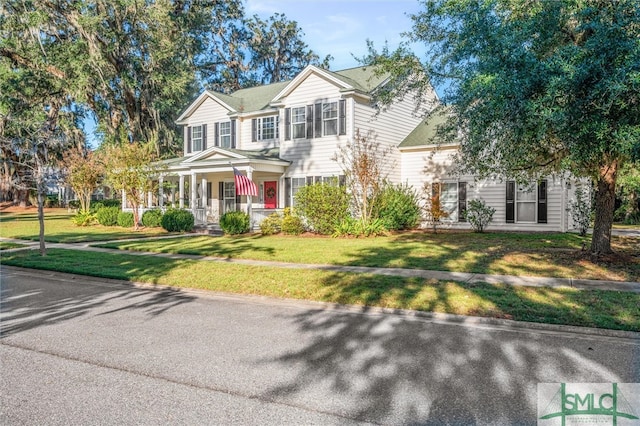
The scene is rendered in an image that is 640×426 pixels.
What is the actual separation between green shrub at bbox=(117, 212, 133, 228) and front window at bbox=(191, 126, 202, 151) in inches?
211

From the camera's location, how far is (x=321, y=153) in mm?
21547

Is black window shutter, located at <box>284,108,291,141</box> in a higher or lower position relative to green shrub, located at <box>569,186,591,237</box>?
higher

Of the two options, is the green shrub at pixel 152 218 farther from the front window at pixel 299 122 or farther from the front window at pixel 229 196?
the front window at pixel 299 122

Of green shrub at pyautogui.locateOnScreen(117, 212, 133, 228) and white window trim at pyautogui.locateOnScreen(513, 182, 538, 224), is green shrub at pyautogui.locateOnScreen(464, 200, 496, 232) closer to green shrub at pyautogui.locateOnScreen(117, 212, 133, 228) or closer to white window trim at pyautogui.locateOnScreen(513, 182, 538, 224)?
white window trim at pyautogui.locateOnScreen(513, 182, 538, 224)

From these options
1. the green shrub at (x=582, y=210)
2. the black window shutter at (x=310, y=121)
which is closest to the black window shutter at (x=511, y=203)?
the green shrub at (x=582, y=210)

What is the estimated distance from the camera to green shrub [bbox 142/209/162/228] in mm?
23400

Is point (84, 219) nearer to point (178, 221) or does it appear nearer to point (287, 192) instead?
point (178, 221)

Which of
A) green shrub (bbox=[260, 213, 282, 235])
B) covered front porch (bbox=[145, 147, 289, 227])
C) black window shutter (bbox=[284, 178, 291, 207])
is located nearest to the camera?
green shrub (bbox=[260, 213, 282, 235])

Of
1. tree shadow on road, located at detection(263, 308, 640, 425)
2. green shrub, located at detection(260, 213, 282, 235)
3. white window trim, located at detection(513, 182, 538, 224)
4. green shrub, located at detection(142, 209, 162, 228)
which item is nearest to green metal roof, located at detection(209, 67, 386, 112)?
green shrub, located at detection(260, 213, 282, 235)

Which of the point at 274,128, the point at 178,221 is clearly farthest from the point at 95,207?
the point at 274,128

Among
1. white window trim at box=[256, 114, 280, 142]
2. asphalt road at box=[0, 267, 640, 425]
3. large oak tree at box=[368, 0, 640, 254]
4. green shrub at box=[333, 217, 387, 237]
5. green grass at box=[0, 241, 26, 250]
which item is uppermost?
white window trim at box=[256, 114, 280, 142]

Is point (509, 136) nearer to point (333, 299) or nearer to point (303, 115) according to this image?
point (333, 299)

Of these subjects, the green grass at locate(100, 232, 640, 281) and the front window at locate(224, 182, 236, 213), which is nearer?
the green grass at locate(100, 232, 640, 281)

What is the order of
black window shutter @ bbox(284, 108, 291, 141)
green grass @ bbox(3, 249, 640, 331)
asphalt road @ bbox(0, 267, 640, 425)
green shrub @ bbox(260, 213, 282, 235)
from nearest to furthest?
asphalt road @ bbox(0, 267, 640, 425), green grass @ bbox(3, 249, 640, 331), green shrub @ bbox(260, 213, 282, 235), black window shutter @ bbox(284, 108, 291, 141)
